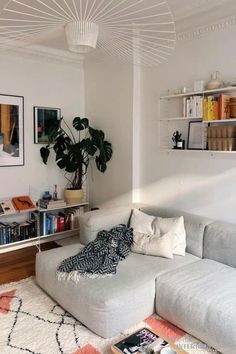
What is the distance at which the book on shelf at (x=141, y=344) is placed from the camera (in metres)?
1.59

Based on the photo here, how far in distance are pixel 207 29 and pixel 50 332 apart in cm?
297

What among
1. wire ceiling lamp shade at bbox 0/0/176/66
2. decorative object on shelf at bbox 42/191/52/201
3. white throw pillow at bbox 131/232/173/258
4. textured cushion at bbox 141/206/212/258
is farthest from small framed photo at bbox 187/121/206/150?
decorative object on shelf at bbox 42/191/52/201

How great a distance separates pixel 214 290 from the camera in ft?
6.95

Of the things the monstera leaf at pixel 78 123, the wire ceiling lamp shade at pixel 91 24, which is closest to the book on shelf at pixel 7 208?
the monstera leaf at pixel 78 123

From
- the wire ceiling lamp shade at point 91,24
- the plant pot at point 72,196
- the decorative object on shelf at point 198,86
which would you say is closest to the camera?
the wire ceiling lamp shade at point 91,24

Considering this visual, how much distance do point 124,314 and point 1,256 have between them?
6.90 feet

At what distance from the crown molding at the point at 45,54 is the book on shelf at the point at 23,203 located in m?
1.79

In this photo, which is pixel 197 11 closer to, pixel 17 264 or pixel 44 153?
pixel 44 153

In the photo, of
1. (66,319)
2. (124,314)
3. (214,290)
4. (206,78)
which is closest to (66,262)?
(66,319)

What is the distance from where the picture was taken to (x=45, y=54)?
4.00 meters

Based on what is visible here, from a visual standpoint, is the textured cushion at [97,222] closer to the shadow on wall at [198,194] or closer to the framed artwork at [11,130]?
the shadow on wall at [198,194]

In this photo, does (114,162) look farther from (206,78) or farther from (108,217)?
(206,78)

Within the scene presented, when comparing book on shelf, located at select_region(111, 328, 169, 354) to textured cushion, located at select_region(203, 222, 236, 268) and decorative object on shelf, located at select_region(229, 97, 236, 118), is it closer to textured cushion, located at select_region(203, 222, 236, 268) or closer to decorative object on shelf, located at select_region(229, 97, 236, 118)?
textured cushion, located at select_region(203, 222, 236, 268)

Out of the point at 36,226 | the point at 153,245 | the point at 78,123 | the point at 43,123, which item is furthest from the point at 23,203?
the point at 153,245
